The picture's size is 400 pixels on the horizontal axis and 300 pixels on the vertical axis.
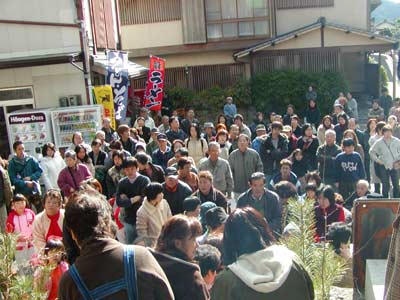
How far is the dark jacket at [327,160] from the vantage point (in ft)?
25.7

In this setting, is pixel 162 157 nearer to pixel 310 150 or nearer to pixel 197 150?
pixel 197 150

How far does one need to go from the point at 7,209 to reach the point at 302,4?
15574 mm

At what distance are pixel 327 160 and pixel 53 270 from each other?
5309mm

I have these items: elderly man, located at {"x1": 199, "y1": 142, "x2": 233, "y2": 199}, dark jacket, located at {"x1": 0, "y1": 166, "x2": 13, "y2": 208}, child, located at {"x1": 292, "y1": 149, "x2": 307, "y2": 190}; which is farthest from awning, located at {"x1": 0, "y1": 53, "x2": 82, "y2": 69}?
child, located at {"x1": 292, "y1": 149, "x2": 307, "y2": 190}

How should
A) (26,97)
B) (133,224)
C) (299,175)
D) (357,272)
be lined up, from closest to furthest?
(357,272) < (133,224) < (299,175) < (26,97)

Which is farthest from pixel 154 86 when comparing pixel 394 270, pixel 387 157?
pixel 394 270

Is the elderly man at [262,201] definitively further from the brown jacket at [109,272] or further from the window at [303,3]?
the window at [303,3]

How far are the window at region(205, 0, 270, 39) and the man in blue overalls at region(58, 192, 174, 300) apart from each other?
18.4 meters

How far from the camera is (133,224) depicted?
6309 mm

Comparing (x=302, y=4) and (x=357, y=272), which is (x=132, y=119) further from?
(x=357, y=272)

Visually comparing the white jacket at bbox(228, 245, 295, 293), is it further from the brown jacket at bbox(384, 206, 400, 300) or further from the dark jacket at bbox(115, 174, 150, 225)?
the dark jacket at bbox(115, 174, 150, 225)

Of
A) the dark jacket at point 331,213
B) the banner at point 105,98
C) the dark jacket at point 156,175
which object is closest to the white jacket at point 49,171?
the dark jacket at point 156,175

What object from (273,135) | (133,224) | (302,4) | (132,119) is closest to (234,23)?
(302,4)

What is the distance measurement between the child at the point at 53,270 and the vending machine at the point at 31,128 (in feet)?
24.9
